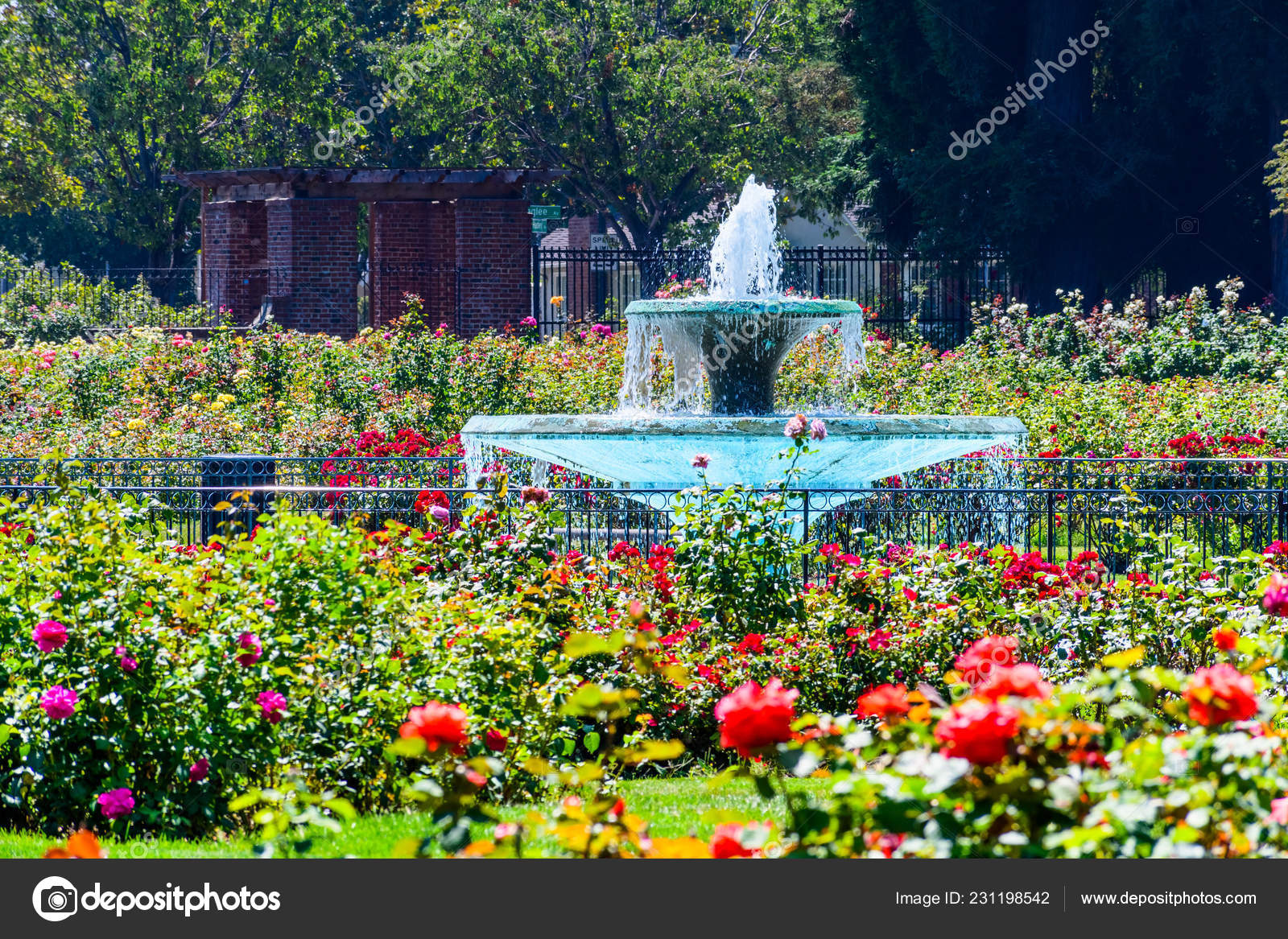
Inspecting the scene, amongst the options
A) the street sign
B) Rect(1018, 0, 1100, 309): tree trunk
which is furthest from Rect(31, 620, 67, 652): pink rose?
Rect(1018, 0, 1100, 309): tree trunk

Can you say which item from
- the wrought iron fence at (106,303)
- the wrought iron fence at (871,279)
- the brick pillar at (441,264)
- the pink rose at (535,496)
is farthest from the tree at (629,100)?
the pink rose at (535,496)

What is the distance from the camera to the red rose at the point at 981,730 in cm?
232

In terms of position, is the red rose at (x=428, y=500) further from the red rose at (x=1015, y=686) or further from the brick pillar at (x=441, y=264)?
the brick pillar at (x=441, y=264)

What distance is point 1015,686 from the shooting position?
95.4 inches

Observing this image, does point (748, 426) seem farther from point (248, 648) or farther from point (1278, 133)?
point (1278, 133)

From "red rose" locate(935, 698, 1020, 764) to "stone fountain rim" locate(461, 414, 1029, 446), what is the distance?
5.58 meters

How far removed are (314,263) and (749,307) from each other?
496 inches

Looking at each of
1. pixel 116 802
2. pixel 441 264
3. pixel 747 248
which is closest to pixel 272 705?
pixel 116 802

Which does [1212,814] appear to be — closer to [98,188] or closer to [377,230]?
[377,230]

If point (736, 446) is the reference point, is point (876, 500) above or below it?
below

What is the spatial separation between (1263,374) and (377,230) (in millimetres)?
12072

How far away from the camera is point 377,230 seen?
2106 cm

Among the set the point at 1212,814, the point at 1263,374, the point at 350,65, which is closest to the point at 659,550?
the point at 1212,814
